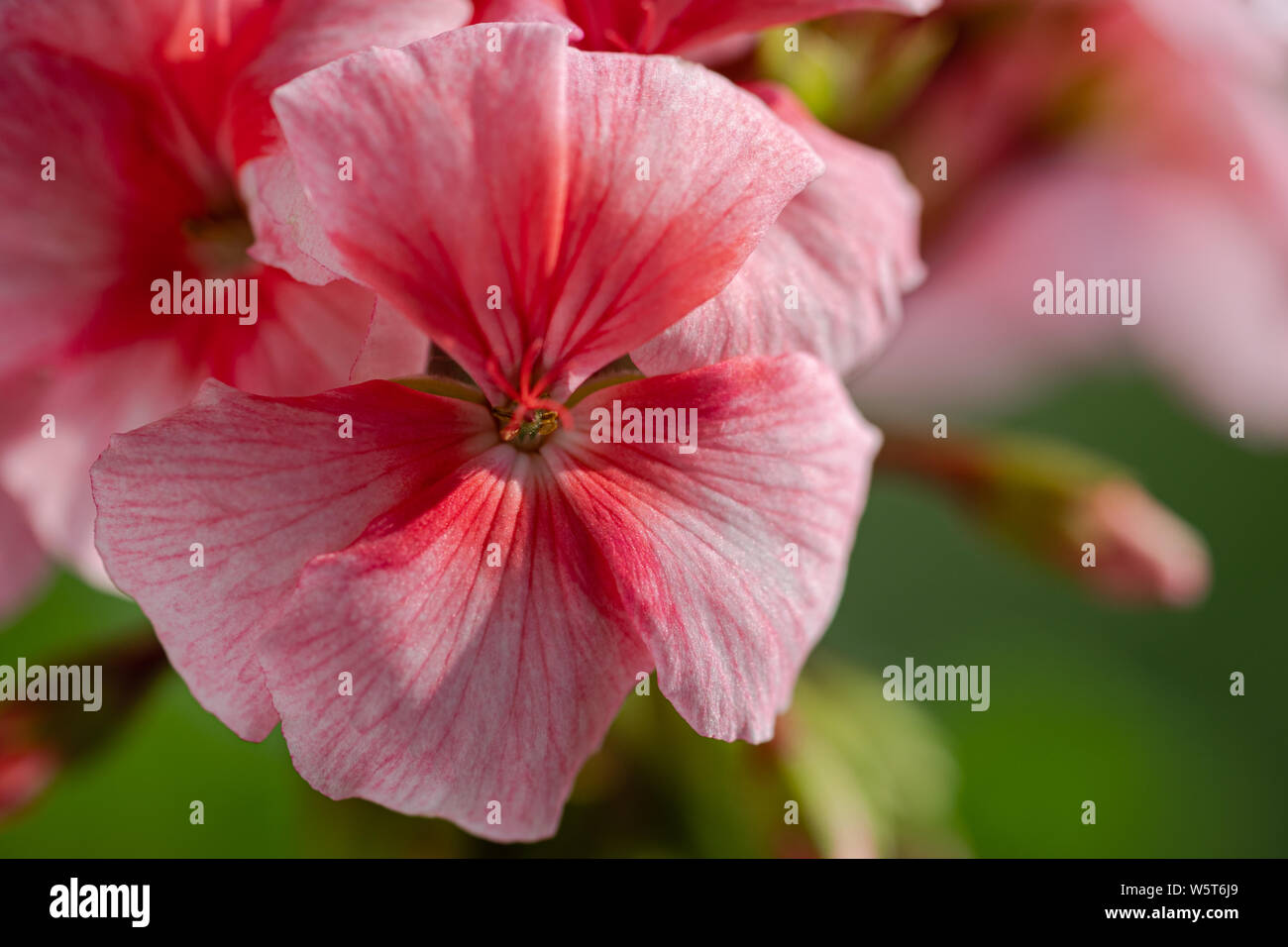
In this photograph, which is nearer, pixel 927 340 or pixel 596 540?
pixel 596 540

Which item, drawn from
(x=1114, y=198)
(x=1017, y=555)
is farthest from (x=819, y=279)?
(x=1114, y=198)

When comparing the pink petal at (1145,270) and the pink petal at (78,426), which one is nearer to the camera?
the pink petal at (78,426)

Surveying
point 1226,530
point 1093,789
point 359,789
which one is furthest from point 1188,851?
point 359,789

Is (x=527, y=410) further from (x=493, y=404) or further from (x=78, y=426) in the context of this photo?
(x=78, y=426)

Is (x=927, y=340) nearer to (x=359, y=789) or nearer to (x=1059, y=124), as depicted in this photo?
(x=1059, y=124)

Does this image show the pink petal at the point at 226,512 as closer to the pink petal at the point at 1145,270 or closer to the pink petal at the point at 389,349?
the pink petal at the point at 389,349

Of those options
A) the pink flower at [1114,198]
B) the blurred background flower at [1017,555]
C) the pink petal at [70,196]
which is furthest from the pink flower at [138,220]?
the pink flower at [1114,198]
